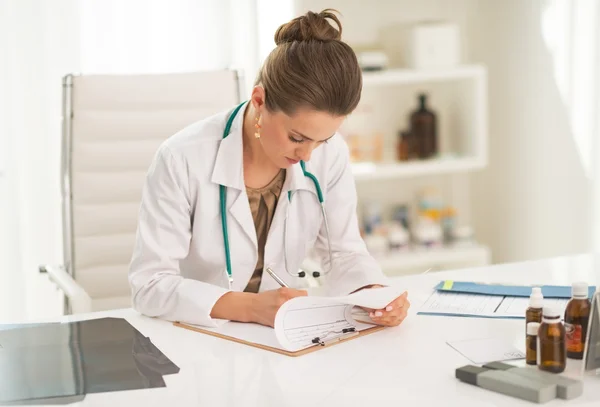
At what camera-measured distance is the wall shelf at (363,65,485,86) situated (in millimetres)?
3252

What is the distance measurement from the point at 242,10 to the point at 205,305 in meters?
1.68

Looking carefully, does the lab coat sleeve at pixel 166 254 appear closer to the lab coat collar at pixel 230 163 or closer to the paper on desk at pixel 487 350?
the lab coat collar at pixel 230 163

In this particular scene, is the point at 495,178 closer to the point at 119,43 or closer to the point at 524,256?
the point at 524,256

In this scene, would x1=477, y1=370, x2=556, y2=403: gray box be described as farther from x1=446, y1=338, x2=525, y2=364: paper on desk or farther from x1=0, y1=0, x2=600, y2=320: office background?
x1=0, y1=0, x2=600, y2=320: office background

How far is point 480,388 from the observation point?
4.30 feet

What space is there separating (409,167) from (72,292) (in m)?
1.66

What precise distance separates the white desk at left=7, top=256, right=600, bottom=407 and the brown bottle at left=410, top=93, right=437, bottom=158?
1794 mm

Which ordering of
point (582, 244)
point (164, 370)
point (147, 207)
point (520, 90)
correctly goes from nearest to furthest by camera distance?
point (164, 370), point (147, 207), point (582, 244), point (520, 90)

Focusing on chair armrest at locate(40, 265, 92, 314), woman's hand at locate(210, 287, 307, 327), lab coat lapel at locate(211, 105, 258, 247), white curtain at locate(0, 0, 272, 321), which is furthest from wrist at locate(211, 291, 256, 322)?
white curtain at locate(0, 0, 272, 321)

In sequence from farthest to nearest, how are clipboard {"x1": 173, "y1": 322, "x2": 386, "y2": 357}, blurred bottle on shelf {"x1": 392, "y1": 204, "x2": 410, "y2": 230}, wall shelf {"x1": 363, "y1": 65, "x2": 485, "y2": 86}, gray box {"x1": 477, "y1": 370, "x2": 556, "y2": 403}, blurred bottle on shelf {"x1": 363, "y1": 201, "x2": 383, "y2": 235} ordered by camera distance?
blurred bottle on shelf {"x1": 392, "y1": 204, "x2": 410, "y2": 230} → blurred bottle on shelf {"x1": 363, "y1": 201, "x2": 383, "y2": 235} → wall shelf {"x1": 363, "y1": 65, "x2": 485, "y2": 86} → clipboard {"x1": 173, "y1": 322, "x2": 386, "y2": 357} → gray box {"x1": 477, "y1": 370, "x2": 556, "y2": 403}

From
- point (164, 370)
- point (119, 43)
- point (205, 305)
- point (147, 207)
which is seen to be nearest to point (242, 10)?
A: point (119, 43)

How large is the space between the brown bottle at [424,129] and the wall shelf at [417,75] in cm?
12

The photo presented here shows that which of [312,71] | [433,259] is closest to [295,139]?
[312,71]

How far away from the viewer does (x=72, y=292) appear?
2.02 metres
